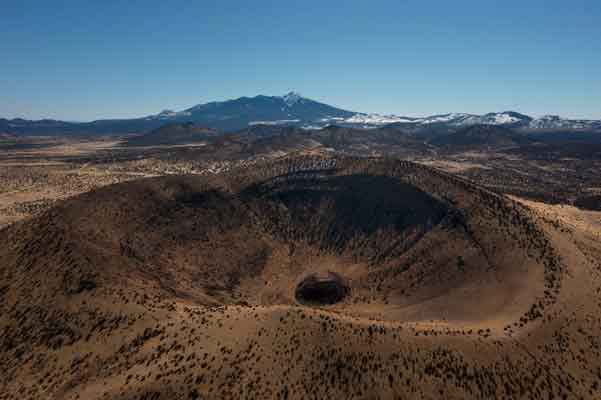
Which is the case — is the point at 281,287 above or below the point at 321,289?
below

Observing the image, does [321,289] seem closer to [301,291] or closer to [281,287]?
[301,291]

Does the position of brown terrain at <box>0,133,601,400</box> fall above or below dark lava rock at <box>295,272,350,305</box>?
above

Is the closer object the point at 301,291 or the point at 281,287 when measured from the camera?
the point at 301,291

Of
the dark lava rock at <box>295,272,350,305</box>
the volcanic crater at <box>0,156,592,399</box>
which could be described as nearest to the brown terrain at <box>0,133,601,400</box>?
the volcanic crater at <box>0,156,592,399</box>

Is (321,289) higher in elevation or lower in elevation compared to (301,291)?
higher

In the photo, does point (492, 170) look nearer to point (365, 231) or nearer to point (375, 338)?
point (365, 231)

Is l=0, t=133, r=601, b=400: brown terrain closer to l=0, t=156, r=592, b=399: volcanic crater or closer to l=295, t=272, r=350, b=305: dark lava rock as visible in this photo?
l=0, t=156, r=592, b=399: volcanic crater

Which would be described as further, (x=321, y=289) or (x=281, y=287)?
(x=281, y=287)

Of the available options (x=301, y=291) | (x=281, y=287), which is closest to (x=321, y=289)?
(x=301, y=291)

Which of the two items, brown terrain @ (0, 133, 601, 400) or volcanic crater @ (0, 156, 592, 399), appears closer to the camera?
brown terrain @ (0, 133, 601, 400)
